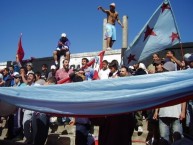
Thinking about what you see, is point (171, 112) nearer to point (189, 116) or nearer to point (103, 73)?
point (189, 116)

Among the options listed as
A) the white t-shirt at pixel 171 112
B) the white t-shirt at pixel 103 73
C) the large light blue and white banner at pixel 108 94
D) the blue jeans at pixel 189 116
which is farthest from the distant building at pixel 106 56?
the large light blue and white banner at pixel 108 94

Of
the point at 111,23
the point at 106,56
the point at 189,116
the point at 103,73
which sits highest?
the point at 111,23

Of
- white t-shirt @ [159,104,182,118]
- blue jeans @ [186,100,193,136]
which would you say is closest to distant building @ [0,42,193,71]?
blue jeans @ [186,100,193,136]

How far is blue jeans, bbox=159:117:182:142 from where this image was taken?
5602 mm

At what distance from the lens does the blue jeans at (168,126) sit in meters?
5.60

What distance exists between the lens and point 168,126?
5730mm

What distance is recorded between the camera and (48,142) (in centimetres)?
781

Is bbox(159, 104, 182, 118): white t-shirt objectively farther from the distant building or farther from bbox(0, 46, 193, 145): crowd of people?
the distant building

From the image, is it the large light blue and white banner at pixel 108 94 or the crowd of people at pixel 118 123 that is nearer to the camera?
the large light blue and white banner at pixel 108 94

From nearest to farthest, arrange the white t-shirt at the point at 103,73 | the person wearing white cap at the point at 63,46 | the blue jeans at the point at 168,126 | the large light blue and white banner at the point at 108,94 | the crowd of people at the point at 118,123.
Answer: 1. the large light blue and white banner at the point at 108,94
2. the crowd of people at the point at 118,123
3. the blue jeans at the point at 168,126
4. the white t-shirt at the point at 103,73
5. the person wearing white cap at the point at 63,46

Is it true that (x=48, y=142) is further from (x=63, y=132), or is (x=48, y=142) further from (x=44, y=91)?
(x=44, y=91)

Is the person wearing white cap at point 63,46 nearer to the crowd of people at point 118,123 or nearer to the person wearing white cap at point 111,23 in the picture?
the person wearing white cap at point 111,23

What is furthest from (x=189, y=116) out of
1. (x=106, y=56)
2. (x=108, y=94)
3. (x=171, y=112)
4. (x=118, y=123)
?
(x=106, y=56)

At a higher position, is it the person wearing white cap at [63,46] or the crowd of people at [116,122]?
the person wearing white cap at [63,46]
